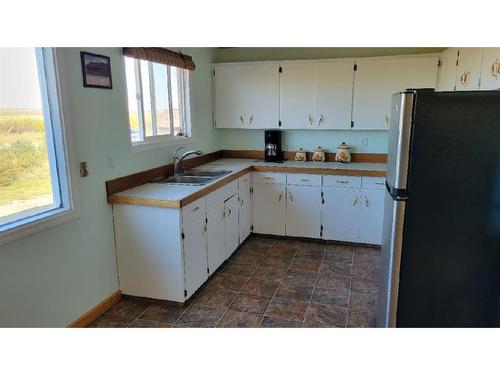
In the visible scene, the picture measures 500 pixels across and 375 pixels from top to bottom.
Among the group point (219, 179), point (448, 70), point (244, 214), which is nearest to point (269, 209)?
point (244, 214)

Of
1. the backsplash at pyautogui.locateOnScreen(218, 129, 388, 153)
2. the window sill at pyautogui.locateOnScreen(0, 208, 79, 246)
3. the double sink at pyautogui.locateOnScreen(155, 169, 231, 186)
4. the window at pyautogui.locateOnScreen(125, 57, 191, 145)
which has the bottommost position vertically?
the window sill at pyautogui.locateOnScreen(0, 208, 79, 246)

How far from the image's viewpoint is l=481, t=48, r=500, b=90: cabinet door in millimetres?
1972

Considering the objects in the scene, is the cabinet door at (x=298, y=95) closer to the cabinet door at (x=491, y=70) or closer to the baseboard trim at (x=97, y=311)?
the cabinet door at (x=491, y=70)

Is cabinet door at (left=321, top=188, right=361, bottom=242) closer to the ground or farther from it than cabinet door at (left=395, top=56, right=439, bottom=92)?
closer to the ground

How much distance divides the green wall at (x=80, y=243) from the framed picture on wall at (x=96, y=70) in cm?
4

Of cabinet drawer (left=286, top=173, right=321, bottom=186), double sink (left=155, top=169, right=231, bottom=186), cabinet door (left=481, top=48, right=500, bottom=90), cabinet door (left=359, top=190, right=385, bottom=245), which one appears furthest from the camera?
cabinet drawer (left=286, top=173, right=321, bottom=186)

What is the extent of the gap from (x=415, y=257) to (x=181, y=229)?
5.06 ft

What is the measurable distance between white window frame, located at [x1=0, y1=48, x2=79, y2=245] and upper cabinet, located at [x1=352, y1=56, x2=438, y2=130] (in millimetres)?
2896

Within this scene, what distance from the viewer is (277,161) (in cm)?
429

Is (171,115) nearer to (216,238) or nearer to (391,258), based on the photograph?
(216,238)

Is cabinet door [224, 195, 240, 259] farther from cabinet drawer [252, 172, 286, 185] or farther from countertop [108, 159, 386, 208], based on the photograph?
cabinet drawer [252, 172, 286, 185]

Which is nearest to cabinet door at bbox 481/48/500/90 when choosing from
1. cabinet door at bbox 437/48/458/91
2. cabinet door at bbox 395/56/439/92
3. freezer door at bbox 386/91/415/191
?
freezer door at bbox 386/91/415/191
